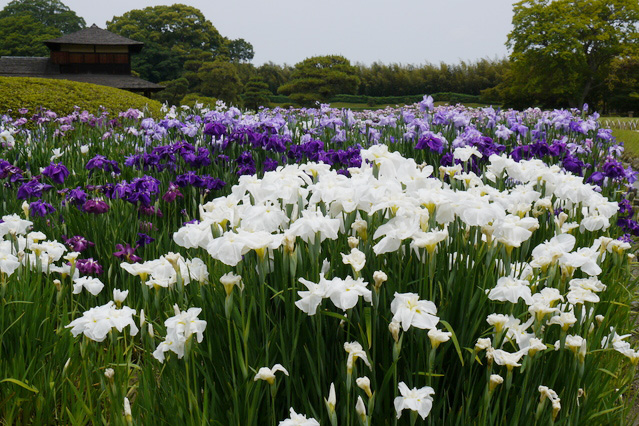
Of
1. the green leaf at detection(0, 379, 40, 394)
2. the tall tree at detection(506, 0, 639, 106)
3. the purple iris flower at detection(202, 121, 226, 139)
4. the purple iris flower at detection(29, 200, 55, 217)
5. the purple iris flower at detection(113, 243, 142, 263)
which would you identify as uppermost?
the tall tree at detection(506, 0, 639, 106)

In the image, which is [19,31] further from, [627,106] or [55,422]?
[55,422]

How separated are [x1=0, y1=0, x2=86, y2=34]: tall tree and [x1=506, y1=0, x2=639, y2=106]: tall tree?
60.6 meters

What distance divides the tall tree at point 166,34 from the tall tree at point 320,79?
18.2 meters

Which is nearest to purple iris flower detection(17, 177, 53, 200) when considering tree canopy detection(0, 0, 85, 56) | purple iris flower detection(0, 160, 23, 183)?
purple iris flower detection(0, 160, 23, 183)

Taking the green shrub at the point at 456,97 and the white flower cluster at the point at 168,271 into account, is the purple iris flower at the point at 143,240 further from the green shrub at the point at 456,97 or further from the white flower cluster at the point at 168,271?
the green shrub at the point at 456,97

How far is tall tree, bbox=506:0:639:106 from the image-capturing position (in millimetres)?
39312

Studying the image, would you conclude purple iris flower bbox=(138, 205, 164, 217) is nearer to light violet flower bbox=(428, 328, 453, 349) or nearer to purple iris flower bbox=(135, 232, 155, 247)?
purple iris flower bbox=(135, 232, 155, 247)

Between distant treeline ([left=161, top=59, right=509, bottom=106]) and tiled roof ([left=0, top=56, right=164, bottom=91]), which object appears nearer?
tiled roof ([left=0, top=56, right=164, bottom=91])

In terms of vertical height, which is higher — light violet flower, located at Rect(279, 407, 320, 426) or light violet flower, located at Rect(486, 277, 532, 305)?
light violet flower, located at Rect(486, 277, 532, 305)

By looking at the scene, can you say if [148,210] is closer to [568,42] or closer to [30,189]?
[30,189]

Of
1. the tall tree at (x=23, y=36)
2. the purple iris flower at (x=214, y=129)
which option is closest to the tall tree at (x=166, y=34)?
the tall tree at (x=23, y=36)

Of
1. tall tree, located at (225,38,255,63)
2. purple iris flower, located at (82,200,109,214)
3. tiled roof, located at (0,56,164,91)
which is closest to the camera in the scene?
purple iris flower, located at (82,200,109,214)

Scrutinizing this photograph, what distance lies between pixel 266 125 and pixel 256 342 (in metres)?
4.57

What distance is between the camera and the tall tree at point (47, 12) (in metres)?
72.5
